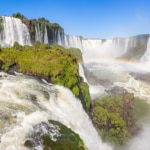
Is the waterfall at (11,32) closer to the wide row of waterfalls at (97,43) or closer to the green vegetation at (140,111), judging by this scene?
the wide row of waterfalls at (97,43)

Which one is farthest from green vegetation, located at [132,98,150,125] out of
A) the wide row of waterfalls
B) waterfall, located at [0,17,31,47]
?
the wide row of waterfalls

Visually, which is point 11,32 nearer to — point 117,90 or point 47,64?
point 117,90

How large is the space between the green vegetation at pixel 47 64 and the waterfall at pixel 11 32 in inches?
497

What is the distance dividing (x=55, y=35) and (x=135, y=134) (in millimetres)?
32635

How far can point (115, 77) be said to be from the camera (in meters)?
44.6

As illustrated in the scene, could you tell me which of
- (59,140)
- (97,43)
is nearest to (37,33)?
(97,43)

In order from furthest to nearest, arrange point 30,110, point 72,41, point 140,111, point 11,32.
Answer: point 72,41
point 11,32
point 140,111
point 30,110

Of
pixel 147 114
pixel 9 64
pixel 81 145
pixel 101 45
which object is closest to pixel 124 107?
pixel 147 114

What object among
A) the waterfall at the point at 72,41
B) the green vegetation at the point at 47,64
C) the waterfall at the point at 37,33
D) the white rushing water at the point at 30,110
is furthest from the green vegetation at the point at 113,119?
the waterfall at the point at 72,41

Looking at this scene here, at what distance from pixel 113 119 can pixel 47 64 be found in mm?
7907

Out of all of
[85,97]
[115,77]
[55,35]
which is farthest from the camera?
[55,35]

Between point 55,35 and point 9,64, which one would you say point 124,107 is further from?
→ point 55,35

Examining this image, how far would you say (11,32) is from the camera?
38.4 m

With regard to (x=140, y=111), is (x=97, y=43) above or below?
above
